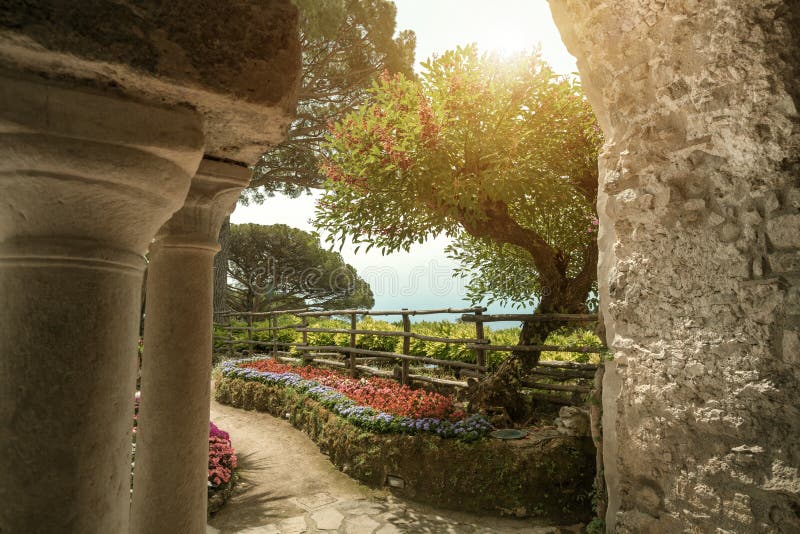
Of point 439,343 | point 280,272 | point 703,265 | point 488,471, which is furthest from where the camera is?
point 280,272

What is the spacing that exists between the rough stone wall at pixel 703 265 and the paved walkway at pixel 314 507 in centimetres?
154

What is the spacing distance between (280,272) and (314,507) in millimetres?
13873

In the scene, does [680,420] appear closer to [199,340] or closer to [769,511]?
[769,511]

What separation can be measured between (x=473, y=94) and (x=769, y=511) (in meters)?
3.88

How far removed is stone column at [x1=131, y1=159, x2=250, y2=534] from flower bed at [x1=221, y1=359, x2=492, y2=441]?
3.21 m

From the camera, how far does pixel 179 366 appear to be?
150 centimetres

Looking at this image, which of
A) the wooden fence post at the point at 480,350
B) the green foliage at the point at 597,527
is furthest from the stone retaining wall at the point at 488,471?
the wooden fence post at the point at 480,350

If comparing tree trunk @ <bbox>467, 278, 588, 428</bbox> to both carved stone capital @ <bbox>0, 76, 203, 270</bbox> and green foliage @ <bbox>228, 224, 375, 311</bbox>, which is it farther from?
green foliage @ <bbox>228, 224, 375, 311</bbox>

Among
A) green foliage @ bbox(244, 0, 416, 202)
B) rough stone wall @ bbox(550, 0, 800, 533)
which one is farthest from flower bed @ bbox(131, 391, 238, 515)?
green foliage @ bbox(244, 0, 416, 202)

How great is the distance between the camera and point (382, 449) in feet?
15.0

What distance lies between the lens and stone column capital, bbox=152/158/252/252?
147cm

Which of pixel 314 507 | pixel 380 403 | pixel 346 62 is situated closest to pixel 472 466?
pixel 314 507

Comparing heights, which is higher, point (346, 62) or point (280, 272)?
point (346, 62)

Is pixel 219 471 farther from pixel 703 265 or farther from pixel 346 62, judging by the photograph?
pixel 346 62
